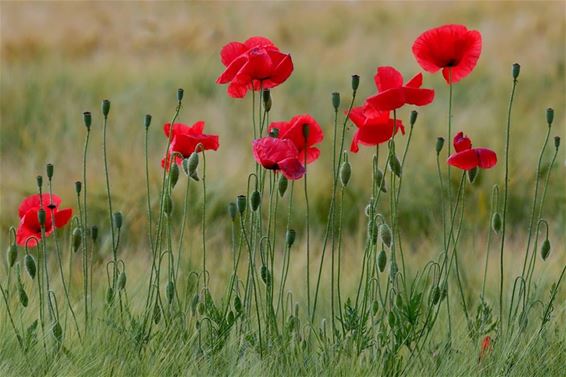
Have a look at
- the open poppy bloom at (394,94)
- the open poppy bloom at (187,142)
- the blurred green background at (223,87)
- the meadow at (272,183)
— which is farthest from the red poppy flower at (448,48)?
the blurred green background at (223,87)

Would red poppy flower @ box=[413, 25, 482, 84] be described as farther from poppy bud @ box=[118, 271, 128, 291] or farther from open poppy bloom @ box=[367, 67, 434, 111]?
poppy bud @ box=[118, 271, 128, 291]

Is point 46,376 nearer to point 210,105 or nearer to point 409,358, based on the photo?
point 409,358

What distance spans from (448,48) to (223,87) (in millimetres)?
3116

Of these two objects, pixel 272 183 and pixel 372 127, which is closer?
pixel 372 127

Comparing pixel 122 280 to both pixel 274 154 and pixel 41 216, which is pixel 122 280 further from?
pixel 274 154

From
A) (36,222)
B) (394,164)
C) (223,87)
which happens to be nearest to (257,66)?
(394,164)

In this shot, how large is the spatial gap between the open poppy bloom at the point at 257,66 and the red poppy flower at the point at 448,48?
215 millimetres

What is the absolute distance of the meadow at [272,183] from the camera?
1.85 meters

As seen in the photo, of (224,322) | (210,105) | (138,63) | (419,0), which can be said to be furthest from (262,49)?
(419,0)

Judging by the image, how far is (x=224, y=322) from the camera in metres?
1.86

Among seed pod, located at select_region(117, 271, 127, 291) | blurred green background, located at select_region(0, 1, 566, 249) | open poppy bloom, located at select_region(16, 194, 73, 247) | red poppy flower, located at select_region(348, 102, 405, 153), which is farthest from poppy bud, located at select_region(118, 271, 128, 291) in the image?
blurred green background, located at select_region(0, 1, 566, 249)

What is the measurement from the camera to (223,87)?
489 centimetres

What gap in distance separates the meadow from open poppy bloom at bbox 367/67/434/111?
13 centimetres

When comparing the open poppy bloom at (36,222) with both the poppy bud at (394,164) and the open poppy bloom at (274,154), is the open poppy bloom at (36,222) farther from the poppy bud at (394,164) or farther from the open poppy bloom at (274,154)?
the poppy bud at (394,164)
